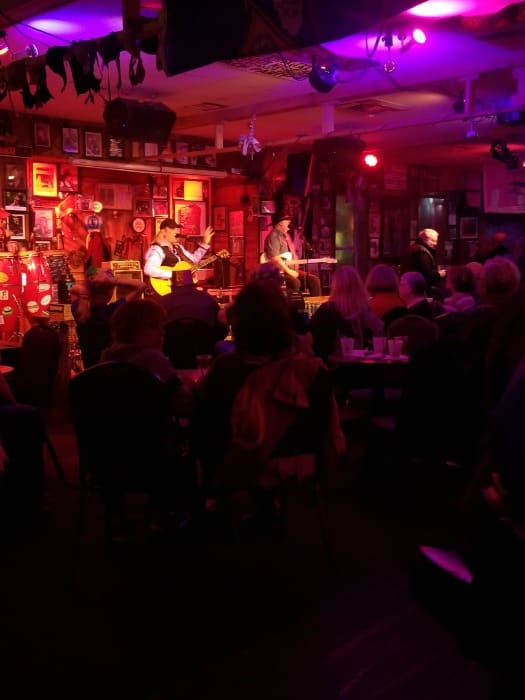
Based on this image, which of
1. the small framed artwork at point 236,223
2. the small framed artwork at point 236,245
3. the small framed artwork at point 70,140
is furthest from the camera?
the small framed artwork at point 236,245

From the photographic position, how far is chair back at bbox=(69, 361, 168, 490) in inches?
134

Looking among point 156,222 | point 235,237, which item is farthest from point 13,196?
point 235,237

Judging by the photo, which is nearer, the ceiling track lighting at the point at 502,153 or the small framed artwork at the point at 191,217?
the ceiling track lighting at the point at 502,153

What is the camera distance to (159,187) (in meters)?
11.5

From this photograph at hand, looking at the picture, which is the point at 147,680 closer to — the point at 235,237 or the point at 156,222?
the point at 156,222

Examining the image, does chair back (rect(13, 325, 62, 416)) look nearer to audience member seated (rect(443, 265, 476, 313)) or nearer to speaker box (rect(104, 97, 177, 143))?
speaker box (rect(104, 97, 177, 143))

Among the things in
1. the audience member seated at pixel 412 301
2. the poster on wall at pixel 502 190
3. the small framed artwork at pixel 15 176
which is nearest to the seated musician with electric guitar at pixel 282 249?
the small framed artwork at pixel 15 176

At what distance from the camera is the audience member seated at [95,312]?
611 centimetres

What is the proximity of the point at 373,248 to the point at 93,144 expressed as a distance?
5754 mm

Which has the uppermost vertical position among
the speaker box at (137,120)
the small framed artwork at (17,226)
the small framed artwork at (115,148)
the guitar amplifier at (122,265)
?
the small framed artwork at (115,148)

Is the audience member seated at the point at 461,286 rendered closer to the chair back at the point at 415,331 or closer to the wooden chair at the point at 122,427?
the chair back at the point at 415,331

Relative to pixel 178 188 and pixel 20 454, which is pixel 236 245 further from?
pixel 20 454

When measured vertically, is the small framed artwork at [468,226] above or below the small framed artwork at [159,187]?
below

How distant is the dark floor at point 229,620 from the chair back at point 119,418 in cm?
50
